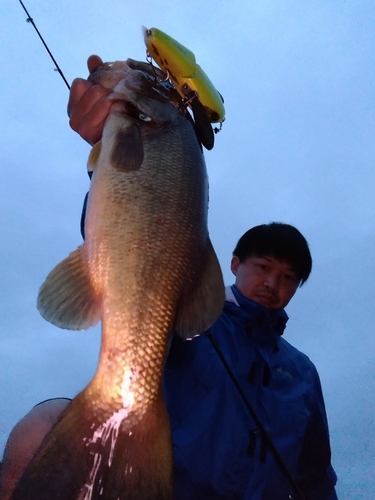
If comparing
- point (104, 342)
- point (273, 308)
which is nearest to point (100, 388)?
point (104, 342)

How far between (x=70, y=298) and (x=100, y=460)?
56 centimetres

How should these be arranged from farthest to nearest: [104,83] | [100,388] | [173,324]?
[104,83], [173,324], [100,388]

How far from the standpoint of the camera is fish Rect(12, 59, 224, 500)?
166 centimetres

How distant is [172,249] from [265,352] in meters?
1.58

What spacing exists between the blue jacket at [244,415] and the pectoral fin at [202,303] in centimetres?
75

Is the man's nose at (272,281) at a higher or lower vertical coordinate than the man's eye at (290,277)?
lower

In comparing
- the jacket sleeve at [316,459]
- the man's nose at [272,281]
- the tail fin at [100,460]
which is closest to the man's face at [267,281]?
the man's nose at [272,281]

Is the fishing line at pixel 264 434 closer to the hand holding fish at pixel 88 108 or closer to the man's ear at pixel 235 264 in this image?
the hand holding fish at pixel 88 108

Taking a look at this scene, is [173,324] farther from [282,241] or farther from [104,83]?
[282,241]

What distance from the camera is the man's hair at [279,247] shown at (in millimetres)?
3805

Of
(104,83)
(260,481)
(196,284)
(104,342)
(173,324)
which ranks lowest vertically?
(260,481)

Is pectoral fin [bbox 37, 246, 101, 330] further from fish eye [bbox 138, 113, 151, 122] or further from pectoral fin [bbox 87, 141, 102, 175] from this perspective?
fish eye [bbox 138, 113, 151, 122]

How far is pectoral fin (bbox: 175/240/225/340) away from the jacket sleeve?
58.3 inches

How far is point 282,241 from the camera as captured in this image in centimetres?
384
